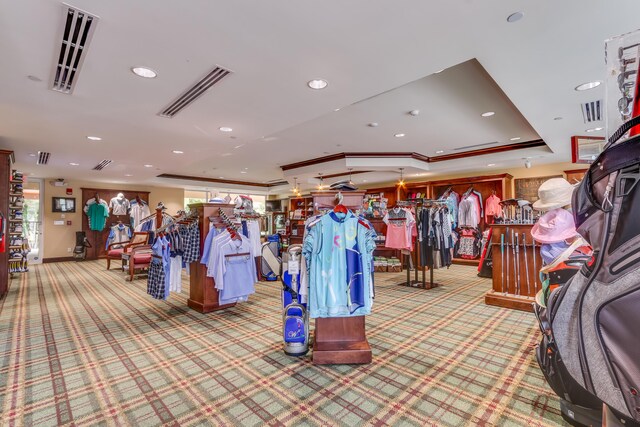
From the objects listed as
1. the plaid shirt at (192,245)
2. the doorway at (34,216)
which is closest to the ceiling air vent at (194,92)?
the plaid shirt at (192,245)

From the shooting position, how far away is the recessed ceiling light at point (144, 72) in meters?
3.07

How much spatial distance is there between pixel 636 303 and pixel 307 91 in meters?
3.49

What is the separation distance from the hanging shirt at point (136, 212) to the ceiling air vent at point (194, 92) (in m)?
7.73

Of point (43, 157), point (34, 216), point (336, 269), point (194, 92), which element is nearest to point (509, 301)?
point (336, 269)

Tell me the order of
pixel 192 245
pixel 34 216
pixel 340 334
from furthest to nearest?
pixel 34 216 < pixel 192 245 < pixel 340 334

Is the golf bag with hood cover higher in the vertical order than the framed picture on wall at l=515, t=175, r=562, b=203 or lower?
lower

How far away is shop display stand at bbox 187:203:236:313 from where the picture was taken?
14.2 feet

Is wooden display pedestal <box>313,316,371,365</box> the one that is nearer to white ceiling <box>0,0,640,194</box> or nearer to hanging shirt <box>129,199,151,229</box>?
white ceiling <box>0,0,640,194</box>

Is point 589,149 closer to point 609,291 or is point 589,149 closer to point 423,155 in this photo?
point 609,291

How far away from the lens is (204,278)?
4.33 meters

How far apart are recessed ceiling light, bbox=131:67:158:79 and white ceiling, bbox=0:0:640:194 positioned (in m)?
0.08

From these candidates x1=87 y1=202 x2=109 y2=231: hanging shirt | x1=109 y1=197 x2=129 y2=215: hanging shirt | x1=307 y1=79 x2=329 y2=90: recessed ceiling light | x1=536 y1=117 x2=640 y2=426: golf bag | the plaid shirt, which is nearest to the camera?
x1=536 y1=117 x2=640 y2=426: golf bag

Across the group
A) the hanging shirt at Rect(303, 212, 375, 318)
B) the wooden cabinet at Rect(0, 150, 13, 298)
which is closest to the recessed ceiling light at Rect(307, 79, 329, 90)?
the hanging shirt at Rect(303, 212, 375, 318)

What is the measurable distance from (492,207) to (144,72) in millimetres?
9120
